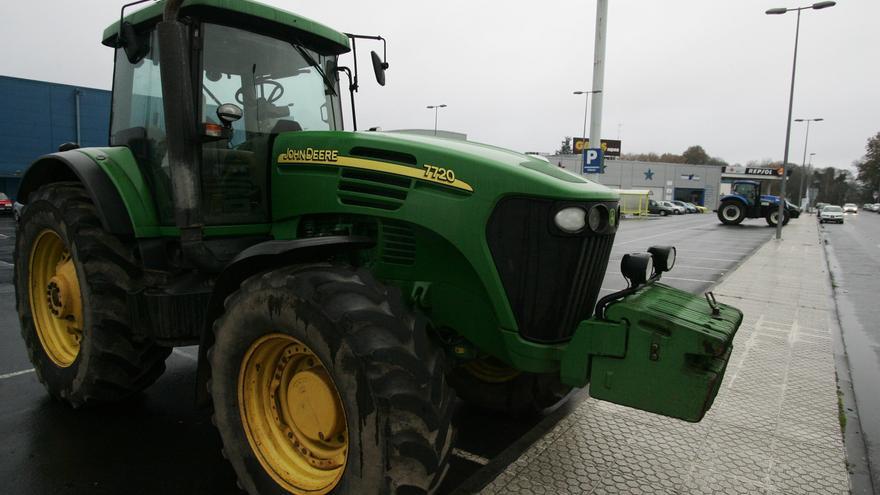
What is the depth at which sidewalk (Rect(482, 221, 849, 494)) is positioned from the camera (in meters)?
2.97

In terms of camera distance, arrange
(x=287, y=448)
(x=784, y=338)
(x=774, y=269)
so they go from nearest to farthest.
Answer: (x=287, y=448) → (x=784, y=338) → (x=774, y=269)

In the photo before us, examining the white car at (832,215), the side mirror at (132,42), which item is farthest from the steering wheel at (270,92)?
the white car at (832,215)

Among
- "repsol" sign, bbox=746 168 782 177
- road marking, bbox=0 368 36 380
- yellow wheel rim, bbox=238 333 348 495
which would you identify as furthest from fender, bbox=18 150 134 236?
"repsol" sign, bbox=746 168 782 177

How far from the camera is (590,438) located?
11.4 ft

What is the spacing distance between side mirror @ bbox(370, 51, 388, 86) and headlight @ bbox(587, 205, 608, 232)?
77.6 inches

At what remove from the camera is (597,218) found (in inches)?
103

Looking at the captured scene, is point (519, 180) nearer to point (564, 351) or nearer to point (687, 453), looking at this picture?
point (564, 351)

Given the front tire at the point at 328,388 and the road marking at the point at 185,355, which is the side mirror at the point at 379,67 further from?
the road marking at the point at 185,355

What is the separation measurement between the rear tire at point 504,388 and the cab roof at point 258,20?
2.32m

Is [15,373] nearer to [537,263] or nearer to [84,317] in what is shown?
[84,317]

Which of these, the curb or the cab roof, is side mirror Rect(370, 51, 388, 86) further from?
the curb

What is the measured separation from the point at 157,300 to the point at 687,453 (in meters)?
3.31

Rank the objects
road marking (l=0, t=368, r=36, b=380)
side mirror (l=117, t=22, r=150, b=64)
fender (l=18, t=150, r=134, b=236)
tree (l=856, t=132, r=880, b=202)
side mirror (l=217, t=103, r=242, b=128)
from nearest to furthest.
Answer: side mirror (l=217, t=103, r=242, b=128) < side mirror (l=117, t=22, r=150, b=64) < fender (l=18, t=150, r=134, b=236) < road marking (l=0, t=368, r=36, b=380) < tree (l=856, t=132, r=880, b=202)

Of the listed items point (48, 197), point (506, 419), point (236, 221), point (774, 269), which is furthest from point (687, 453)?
point (774, 269)
